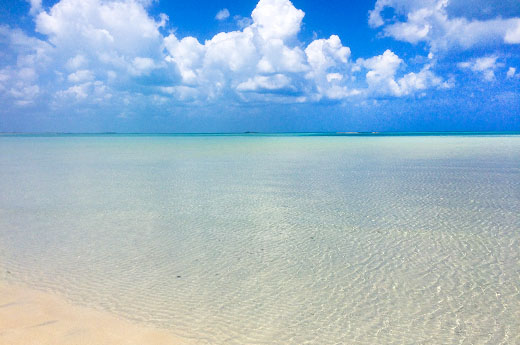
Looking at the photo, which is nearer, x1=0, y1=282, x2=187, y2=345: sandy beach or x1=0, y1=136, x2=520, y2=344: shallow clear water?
x1=0, y1=282, x2=187, y2=345: sandy beach

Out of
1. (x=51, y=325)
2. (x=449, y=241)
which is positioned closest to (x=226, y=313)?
(x=51, y=325)

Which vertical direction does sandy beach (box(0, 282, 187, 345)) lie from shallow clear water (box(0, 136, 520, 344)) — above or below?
below

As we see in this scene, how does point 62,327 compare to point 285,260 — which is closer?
point 62,327

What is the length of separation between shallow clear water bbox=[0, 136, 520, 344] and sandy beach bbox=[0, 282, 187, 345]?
163 mm

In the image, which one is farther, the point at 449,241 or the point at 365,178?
the point at 365,178

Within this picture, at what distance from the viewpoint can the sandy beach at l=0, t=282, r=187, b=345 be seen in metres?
3.30

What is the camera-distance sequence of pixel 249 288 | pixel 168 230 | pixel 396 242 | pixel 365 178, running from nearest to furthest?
pixel 249 288 < pixel 396 242 < pixel 168 230 < pixel 365 178

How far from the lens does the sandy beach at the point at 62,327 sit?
330 cm

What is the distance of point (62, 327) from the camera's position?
Result: 351 cm

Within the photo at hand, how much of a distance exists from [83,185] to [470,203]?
11849mm

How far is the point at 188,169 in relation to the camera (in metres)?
17.1

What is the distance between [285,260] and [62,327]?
2922 mm

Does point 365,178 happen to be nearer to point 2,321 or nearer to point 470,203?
point 470,203

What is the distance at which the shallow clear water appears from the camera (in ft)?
11.8
